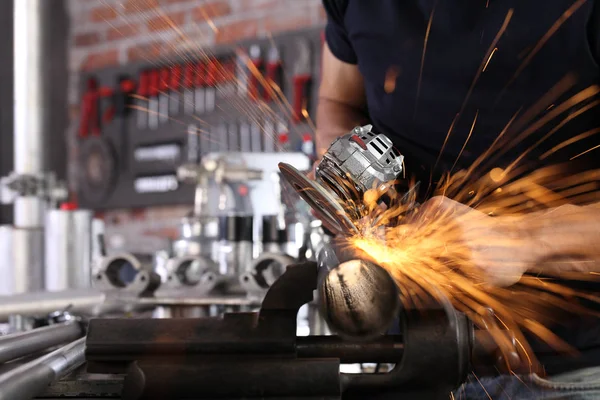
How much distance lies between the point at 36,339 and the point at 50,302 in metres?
0.47

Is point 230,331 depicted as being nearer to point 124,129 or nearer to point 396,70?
point 396,70

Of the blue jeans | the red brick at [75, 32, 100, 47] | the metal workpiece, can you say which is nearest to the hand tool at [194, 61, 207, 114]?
the red brick at [75, 32, 100, 47]

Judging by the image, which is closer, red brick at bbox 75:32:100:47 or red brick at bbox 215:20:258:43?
red brick at bbox 215:20:258:43

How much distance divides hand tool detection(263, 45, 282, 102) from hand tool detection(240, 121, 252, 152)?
0.44 ft

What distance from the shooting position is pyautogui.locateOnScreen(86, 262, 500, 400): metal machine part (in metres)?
0.54

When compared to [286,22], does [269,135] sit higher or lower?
lower

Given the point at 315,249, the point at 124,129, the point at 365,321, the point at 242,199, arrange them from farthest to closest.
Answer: the point at 124,129 → the point at 242,199 → the point at 315,249 → the point at 365,321

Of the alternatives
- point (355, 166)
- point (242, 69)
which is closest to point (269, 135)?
point (242, 69)

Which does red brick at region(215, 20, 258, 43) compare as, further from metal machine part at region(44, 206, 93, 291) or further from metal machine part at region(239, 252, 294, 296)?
metal machine part at region(239, 252, 294, 296)

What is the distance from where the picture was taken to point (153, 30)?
2918 mm

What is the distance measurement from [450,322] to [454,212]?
134 mm

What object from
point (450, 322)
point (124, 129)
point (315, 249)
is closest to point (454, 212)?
point (450, 322)

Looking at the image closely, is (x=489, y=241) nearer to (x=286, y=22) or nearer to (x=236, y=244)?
(x=236, y=244)

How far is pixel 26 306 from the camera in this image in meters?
1.11
